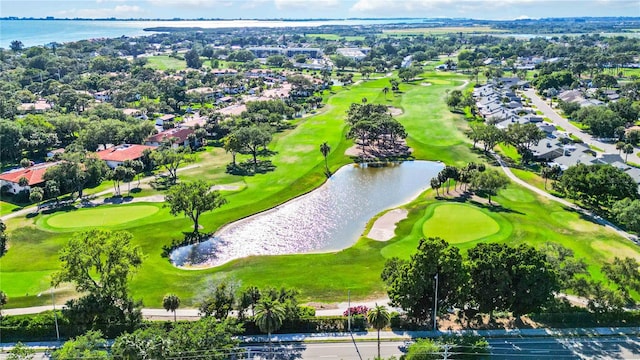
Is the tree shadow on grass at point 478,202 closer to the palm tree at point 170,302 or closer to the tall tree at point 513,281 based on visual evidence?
the tall tree at point 513,281

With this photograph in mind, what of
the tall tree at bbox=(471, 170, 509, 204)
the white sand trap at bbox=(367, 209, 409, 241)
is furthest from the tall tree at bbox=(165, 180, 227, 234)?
the tall tree at bbox=(471, 170, 509, 204)

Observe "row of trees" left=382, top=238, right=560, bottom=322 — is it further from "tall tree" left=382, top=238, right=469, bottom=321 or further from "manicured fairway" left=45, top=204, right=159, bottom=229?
"manicured fairway" left=45, top=204, right=159, bottom=229

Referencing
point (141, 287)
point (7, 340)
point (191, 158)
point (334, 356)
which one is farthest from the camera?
point (191, 158)

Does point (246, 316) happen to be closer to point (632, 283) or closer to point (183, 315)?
point (183, 315)

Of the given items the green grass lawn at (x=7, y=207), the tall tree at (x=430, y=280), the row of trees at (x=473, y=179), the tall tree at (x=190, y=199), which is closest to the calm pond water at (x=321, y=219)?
the tall tree at (x=190, y=199)

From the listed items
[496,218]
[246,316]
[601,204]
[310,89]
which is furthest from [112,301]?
[310,89]

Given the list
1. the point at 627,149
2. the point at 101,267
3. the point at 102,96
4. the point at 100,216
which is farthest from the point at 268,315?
the point at 102,96
